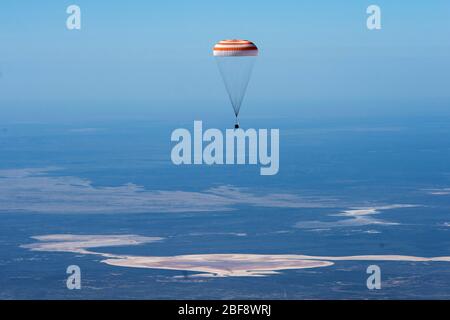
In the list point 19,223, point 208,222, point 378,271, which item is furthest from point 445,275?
point 19,223

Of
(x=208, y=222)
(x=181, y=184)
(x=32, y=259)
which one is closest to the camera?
(x=32, y=259)
